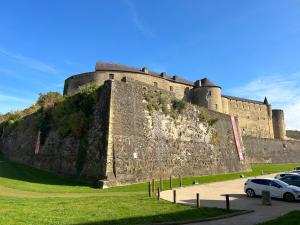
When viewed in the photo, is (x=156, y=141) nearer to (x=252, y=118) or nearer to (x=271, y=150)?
(x=271, y=150)

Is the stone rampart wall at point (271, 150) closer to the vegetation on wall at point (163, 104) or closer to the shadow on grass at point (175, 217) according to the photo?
the vegetation on wall at point (163, 104)

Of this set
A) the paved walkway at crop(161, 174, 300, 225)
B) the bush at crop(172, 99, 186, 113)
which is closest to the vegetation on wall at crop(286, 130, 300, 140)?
the bush at crop(172, 99, 186, 113)

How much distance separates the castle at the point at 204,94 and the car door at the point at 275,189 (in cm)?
1667

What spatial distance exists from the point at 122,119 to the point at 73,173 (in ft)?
17.7

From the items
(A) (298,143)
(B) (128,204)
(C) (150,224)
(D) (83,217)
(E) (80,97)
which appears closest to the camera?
(C) (150,224)

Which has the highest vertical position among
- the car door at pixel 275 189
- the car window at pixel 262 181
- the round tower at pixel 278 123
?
the round tower at pixel 278 123

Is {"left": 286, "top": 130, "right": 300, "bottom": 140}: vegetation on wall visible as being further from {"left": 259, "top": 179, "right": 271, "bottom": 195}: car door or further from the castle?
{"left": 259, "top": 179, "right": 271, "bottom": 195}: car door

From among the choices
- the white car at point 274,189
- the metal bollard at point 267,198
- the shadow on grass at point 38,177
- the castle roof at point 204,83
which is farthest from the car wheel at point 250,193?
the castle roof at point 204,83

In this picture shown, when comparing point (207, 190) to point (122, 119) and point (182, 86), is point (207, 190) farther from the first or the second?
point (182, 86)

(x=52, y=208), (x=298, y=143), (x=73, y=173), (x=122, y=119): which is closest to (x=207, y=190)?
(x=122, y=119)

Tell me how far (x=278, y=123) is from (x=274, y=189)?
7139 cm

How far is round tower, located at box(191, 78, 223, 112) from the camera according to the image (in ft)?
205

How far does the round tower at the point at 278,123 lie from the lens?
275 ft

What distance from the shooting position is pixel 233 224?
10.8 m
